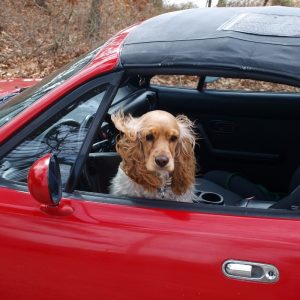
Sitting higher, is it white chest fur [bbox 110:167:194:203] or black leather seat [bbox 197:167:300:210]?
white chest fur [bbox 110:167:194:203]

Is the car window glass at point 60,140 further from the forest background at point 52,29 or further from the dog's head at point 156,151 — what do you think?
the forest background at point 52,29

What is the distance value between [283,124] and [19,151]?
219 centimetres

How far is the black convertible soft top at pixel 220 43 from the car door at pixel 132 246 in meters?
0.26

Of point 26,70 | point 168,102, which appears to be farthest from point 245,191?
point 26,70

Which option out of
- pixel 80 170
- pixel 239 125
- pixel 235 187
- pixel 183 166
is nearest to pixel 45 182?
pixel 80 170

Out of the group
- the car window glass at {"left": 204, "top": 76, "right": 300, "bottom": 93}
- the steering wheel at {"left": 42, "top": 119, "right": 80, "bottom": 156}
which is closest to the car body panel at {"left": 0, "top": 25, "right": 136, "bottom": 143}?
the steering wheel at {"left": 42, "top": 119, "right": 80, "bottom": 156}

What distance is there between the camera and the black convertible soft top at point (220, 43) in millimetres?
1927

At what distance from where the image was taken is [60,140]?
7.45 feet

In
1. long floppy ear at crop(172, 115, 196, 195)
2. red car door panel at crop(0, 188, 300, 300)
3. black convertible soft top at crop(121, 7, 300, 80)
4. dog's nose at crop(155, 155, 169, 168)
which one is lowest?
red car door panel at crop(0, 188, 300, 300)

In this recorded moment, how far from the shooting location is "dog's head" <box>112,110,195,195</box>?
2127 millimetres

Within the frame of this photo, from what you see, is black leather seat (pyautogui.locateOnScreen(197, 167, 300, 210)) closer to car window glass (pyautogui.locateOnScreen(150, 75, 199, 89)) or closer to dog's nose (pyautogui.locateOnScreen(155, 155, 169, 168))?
dog's nose (pyautogui.locateOnScreen(155, 155, 169, 168))

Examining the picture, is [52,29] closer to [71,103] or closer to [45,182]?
[71,103]

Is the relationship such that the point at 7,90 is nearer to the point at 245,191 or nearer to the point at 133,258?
the point at 245,191

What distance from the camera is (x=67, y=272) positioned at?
2.01 meters
